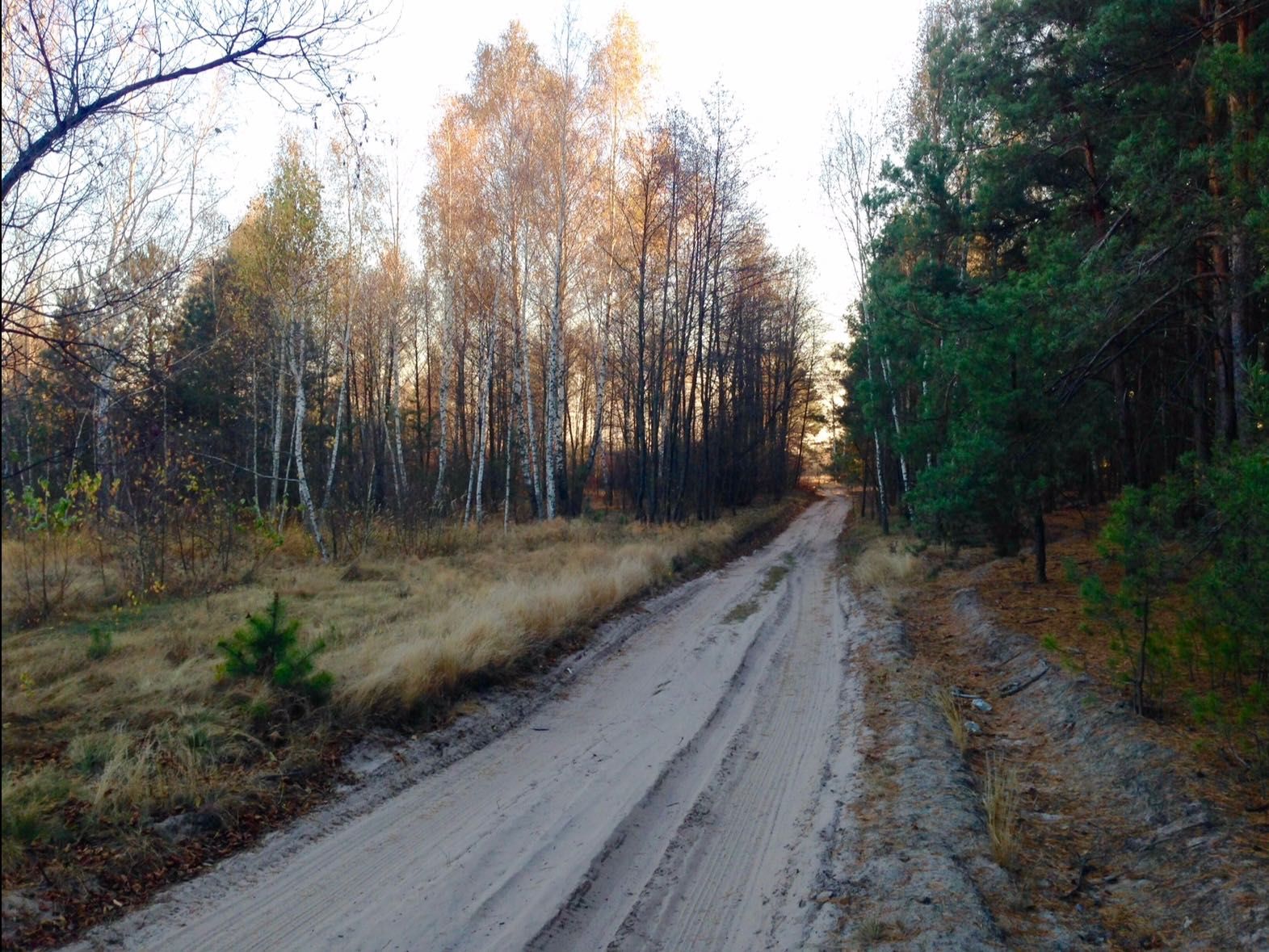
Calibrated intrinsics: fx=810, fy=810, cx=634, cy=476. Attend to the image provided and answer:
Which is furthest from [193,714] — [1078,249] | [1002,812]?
[1078,249]

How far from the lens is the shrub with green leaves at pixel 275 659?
6707mm

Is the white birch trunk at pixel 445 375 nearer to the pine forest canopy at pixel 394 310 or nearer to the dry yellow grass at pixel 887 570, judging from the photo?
the pine forest canopy at pixel 394 310

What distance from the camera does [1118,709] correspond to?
704 centimetres

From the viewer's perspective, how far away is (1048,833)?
554 cm

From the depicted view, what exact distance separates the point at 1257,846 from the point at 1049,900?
1.33m

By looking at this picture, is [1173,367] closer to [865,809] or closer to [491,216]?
[865,809]

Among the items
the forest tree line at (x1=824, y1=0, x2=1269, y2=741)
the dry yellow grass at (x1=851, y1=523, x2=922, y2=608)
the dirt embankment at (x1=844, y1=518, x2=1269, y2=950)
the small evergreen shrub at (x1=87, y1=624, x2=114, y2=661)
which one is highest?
the forest tree line at (x1=824, y1=0, x2=1269, y2=741)

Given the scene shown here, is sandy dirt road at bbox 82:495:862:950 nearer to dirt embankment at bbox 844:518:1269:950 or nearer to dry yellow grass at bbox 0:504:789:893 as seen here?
dirt embankment at bbox 844:518:1269:950

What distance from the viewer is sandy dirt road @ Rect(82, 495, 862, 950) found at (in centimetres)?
430

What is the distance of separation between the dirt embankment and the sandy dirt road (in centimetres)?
42

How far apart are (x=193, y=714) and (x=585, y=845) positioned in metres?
3.18

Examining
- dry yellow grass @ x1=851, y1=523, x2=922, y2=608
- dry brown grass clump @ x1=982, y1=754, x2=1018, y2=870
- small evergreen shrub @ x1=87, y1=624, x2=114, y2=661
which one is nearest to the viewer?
dry brown grass clump @ x1=982, y1=754, x2=1018, y2=870

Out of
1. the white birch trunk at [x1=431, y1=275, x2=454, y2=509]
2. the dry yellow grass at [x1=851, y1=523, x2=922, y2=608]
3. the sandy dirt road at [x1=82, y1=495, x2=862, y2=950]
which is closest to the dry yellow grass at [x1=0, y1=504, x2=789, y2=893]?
the sandy dirt road at [x1=82, y1=495, x2=862, y2=950]

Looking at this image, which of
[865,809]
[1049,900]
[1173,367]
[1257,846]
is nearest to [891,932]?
[1049,900]
